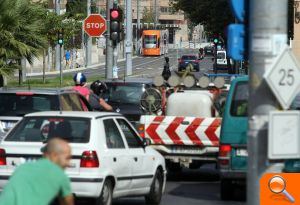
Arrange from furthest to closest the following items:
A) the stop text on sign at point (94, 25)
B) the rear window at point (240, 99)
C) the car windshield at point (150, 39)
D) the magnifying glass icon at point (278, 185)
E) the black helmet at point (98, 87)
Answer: the car windshield at point (150, 39) → the stop text on sign at point (94, 25) → the black helmet at point (98, 87) → the rear window at point (240, 99) → the magnifying glass icon at point (278, 185)

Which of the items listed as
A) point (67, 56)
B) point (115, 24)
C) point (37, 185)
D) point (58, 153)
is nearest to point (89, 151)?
point (58, 153)

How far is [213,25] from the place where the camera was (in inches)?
2594

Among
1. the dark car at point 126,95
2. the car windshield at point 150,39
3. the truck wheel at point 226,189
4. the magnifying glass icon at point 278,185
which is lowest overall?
the truck wheel at point 226,189

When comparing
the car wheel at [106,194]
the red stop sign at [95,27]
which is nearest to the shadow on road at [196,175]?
the car wheel at [106,194]

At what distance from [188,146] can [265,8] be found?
32.9ft

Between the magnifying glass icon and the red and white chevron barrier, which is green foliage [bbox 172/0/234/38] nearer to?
the red and white chevron barrier

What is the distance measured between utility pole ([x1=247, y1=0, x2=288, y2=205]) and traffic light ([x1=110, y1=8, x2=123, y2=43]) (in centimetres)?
2328

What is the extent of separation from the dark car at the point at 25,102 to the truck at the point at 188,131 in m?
1.66

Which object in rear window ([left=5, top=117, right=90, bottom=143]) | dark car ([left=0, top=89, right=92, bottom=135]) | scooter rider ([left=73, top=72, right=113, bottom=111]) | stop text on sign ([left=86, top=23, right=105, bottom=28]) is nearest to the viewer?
rear window ([left=5, top=117, right=90, bottom=143])

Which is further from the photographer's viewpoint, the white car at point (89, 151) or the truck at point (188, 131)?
the truck at point (188, 131)

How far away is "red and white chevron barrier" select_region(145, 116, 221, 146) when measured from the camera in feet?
61.9

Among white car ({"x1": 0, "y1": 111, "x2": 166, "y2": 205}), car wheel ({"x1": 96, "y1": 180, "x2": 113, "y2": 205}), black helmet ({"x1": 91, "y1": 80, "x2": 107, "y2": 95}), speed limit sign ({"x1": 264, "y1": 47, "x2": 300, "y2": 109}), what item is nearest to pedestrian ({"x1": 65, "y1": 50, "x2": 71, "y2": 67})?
black helmet ({"x1": 91, "y1": 80, "x2": 107, "y2": 95})

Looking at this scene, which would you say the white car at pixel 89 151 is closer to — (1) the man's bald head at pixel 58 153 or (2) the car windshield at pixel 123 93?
(1) the man's bald head at pixel 58 153

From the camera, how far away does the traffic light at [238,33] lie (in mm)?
9852
